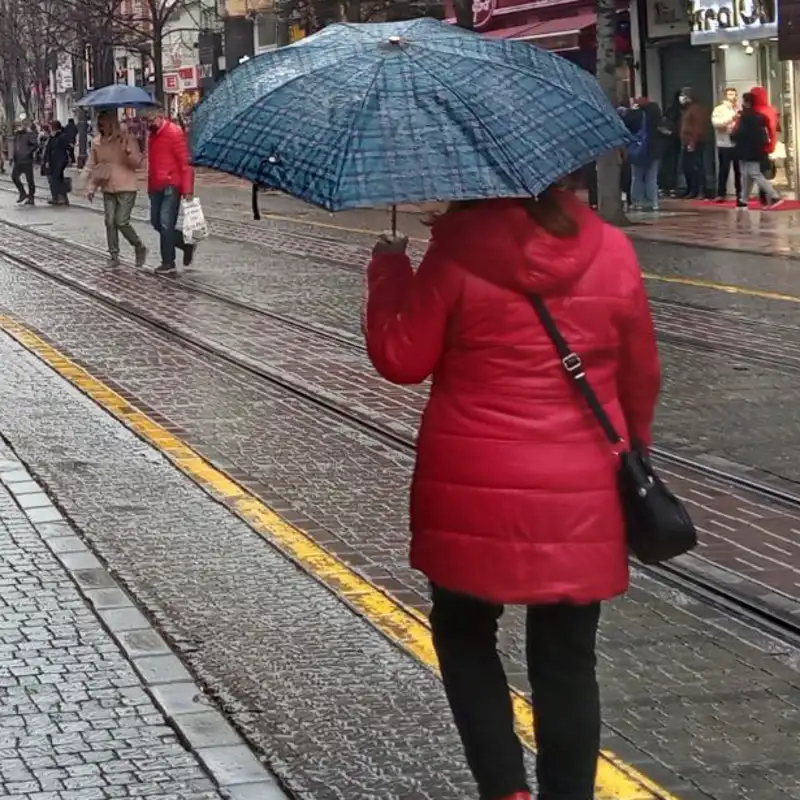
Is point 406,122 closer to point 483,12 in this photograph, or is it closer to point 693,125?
point 693,125

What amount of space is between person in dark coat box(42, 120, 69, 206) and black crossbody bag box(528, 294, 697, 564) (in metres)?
34.1

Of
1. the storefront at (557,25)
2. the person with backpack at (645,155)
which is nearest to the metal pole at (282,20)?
the storefront at (557,25)

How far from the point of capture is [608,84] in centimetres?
2609

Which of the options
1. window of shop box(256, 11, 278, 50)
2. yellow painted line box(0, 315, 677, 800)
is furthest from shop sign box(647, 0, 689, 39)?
window of shop box(256, 11, 278, 50)

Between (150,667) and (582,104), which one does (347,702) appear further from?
(582,104)

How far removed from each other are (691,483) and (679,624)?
2.57 m

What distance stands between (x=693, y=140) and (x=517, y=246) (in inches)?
1081

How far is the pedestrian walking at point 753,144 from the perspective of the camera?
27.3m

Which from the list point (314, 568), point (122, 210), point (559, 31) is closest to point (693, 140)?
point (559, 31)

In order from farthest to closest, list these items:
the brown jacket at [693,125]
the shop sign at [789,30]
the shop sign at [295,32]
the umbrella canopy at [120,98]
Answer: the shop sign at [295,32] → the brown jacket at [693,125] → the shop sign at [789,30] → the umbrella canopy at [120,98]

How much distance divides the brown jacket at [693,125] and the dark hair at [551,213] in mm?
26907

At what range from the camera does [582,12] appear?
37.4m

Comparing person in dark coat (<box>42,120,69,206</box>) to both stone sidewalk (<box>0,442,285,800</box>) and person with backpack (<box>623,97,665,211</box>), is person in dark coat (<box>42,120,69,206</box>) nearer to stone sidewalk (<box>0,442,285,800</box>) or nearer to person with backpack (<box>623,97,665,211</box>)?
person with backpack (<box>623,97,665,211</box>)

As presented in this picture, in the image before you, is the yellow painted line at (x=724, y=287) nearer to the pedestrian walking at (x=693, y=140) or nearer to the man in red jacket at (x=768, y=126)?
the man in red jacket at (x=768, y=126)
